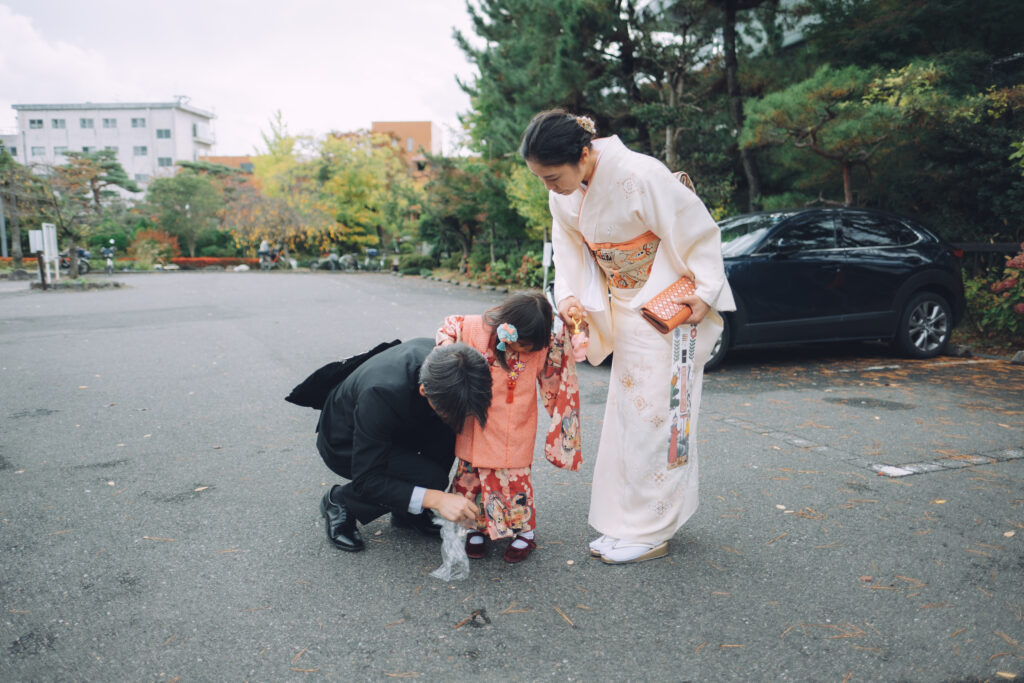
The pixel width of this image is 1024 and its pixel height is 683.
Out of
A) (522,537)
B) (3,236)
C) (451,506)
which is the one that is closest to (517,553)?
(522,537)

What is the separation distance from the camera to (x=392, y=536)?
121 inches

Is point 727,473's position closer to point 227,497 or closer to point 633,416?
point 633,416

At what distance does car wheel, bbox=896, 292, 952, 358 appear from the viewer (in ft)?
23.1

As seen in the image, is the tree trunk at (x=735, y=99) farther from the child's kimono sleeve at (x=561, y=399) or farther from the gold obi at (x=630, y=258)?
the child's kimono sleeve at (x=561, y=399)

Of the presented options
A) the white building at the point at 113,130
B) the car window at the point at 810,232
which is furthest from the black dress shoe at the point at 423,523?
the white building at the point at 113,130

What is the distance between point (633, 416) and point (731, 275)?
4.00 meters

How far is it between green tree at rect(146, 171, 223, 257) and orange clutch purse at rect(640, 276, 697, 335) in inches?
1514

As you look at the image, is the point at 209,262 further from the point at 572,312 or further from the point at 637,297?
the point at 637,297

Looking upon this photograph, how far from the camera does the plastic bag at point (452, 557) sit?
105 inches

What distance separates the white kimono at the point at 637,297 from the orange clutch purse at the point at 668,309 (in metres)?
0.04

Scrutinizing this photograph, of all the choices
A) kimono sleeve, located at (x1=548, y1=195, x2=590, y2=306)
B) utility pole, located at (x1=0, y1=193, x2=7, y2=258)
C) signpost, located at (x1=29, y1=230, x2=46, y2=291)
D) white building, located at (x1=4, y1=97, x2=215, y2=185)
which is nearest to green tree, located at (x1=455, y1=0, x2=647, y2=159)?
kimono sleeve, located at (x1=548, y1=195, x2=590, y2=306)

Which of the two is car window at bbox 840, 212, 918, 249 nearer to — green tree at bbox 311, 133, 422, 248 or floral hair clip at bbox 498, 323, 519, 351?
floral hair clip at bbox 498, 323, 519, 351

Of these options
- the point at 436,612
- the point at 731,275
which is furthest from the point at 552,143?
the point at 731,275

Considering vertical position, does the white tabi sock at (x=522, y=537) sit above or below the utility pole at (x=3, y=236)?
below
